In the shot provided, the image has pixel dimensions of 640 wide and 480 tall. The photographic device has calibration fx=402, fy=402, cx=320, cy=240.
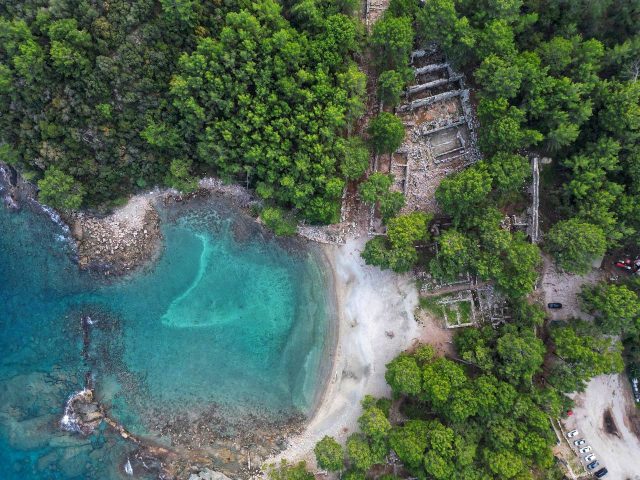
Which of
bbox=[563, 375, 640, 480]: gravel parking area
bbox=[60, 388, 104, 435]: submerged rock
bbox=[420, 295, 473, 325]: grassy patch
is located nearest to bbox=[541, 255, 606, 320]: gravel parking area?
bbox=[563, 375, 640, 480]: gravel parking area

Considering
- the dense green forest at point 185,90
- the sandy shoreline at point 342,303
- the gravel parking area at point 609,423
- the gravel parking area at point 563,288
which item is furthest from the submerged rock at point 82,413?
the gravel parking area at point 609,423

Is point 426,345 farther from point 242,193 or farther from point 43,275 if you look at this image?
point 43,275

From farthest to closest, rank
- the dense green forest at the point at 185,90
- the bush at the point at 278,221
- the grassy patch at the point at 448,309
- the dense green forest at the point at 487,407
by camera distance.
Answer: the grassy patch at the point at 448,309, the bush at the point at 278,221, the dense green forest at the point at 487,407, the dense green forest at the point at 185,90

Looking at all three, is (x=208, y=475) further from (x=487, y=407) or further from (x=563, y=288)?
(x=563, y=288)

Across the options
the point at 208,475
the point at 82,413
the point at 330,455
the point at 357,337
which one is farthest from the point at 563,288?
the point at 82,413

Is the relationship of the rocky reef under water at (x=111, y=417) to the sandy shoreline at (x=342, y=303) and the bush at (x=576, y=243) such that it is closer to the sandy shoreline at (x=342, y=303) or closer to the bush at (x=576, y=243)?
the sandy shoreline at (x=342, y=303)

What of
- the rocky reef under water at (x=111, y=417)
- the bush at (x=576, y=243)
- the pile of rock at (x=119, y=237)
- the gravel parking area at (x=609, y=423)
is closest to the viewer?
the bush at (x=576, y=243)

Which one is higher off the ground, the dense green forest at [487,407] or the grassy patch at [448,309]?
the grassy patch at [448,309]
